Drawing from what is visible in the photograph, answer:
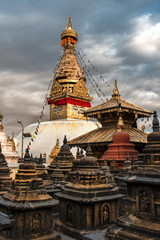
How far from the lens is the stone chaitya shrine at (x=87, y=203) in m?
6.79

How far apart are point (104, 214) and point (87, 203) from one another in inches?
35.7

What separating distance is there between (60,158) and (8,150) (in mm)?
10850

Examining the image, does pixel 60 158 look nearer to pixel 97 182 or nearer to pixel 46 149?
pixel 97 182

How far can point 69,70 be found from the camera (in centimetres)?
3475

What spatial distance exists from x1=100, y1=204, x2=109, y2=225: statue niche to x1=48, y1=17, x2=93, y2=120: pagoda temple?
26226 millimetres

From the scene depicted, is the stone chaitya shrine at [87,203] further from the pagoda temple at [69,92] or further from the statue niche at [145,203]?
the pagoda temple at [69,92]

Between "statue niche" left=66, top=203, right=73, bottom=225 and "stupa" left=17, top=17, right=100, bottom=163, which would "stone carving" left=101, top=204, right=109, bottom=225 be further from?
"stupa" left=17, top=17, right=100, bottom=163

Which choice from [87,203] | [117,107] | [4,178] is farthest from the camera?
[117,107]

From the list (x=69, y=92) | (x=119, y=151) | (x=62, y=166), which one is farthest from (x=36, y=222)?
(x=69, y=92)

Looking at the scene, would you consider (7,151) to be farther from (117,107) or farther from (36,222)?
Answer: (36,222)

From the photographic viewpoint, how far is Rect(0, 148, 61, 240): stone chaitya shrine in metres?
5.76

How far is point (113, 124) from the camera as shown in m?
21.6

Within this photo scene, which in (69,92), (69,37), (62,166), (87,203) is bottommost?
(87,203)

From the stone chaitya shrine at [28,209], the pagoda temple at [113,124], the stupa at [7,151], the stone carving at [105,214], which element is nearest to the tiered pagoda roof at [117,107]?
the pagoda temple at [113,124]
